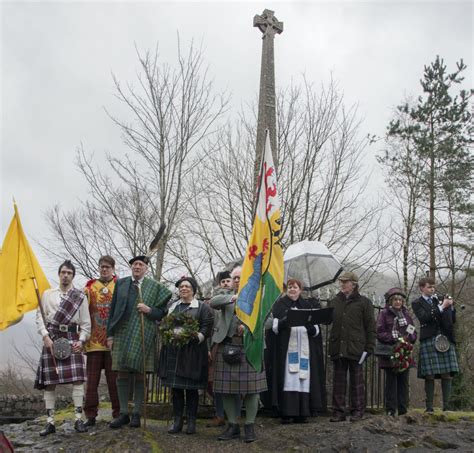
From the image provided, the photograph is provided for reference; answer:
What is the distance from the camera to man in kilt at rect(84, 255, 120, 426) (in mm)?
6574

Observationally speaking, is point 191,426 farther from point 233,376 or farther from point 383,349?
point 383,349

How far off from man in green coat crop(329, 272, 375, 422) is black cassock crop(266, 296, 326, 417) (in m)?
0.19

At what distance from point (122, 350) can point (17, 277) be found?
155cm

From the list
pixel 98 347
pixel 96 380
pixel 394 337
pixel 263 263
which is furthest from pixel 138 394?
pixel 394 337

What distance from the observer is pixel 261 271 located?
5805mm

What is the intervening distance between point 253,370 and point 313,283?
10.2 ft

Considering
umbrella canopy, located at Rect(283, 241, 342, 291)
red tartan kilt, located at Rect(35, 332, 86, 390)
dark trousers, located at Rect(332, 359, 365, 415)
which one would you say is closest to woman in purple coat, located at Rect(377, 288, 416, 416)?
dark trousers, located at Rect(332, 359, 365, 415)

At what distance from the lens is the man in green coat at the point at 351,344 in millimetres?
6727

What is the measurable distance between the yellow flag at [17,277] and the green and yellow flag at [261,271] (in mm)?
2518

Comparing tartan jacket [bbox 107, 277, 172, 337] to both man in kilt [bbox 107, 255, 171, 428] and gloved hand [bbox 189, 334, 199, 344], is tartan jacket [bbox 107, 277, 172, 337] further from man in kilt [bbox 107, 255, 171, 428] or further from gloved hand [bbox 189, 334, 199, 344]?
gloved hand [bbox 189, 334, 199, 344]

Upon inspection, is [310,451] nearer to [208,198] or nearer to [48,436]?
[48,436]

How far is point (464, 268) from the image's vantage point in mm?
19906

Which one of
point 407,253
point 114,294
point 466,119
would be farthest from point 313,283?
point 466,119

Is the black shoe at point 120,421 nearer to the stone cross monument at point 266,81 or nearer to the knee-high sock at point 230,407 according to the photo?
the knee-high sock at point 230,407
